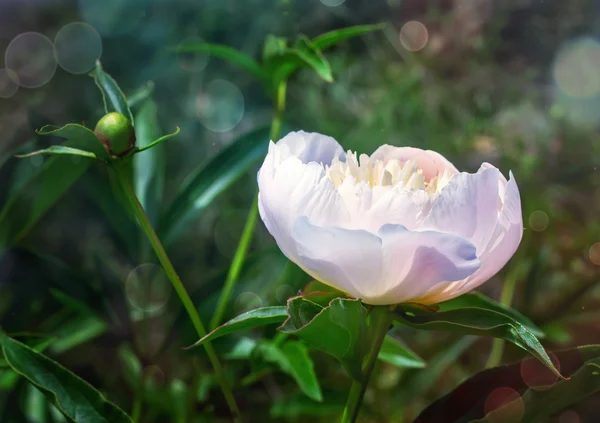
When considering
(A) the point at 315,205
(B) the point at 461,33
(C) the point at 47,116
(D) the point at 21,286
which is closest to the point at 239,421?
(A) the point at 315,205

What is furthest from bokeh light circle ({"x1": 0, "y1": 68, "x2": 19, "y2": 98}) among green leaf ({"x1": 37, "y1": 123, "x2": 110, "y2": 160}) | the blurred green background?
green leaf ({"x1": 37, "y1": 123, "x2": 110, "y2": 160})

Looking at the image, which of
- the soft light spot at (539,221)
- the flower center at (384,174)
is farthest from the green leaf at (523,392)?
the soft light spot at (539,221)

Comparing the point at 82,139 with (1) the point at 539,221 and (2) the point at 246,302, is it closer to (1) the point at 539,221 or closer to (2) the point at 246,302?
(2) the point at 246,302

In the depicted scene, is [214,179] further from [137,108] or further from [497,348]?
[497,348]

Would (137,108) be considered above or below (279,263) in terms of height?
above

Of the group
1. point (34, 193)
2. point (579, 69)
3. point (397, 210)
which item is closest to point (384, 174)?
point (397, 210)

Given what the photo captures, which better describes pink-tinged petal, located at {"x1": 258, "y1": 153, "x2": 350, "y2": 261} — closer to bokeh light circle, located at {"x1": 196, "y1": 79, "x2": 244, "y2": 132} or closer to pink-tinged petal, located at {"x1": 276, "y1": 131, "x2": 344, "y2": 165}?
pink-tinged petal, located at {"x1": 276, "y1": 131, "x2": 344, "y2": 165}

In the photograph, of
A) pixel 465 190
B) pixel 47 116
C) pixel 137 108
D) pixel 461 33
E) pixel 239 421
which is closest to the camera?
pixel 465 190
